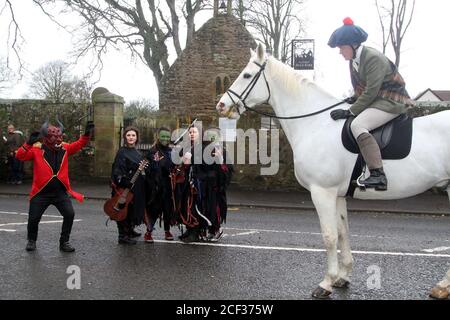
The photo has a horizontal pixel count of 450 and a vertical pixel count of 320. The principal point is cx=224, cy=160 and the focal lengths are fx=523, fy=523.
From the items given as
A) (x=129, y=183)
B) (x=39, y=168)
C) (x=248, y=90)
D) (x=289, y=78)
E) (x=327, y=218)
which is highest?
(x=289, y=78)

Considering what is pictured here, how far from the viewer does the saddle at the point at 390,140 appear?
554cm

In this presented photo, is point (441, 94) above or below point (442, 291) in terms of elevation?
above

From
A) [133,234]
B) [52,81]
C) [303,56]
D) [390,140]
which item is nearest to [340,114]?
[390,140]

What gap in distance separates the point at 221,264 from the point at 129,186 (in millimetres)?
2292

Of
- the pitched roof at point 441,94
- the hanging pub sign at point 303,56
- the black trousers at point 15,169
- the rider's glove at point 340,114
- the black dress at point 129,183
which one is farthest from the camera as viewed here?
the pitched roof at point 441,94

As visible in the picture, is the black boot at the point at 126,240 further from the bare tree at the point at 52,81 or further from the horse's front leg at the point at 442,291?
the bare tree at the point at 52,81

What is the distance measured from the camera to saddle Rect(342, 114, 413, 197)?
218 inches

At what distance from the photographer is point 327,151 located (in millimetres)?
5648

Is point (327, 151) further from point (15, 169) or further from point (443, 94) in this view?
point (443, 94)

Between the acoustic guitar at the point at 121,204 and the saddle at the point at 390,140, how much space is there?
3.98m

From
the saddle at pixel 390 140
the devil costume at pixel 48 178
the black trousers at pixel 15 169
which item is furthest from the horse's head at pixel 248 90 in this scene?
the black trousers at pixel 15 169

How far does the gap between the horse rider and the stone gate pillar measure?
Answer: 44.4ft

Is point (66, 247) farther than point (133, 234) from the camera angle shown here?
No

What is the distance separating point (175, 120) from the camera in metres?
18.5
